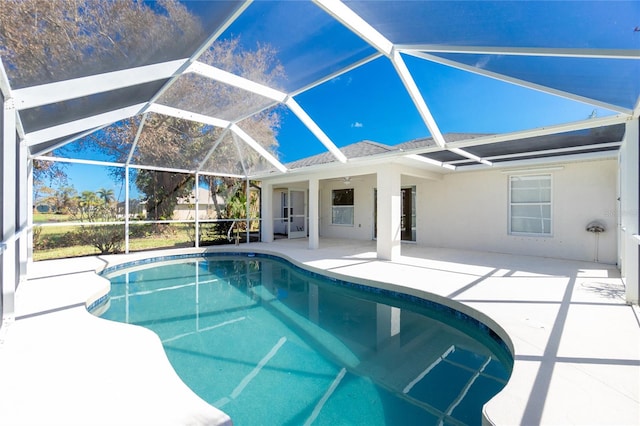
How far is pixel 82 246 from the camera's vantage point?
10.8 metres

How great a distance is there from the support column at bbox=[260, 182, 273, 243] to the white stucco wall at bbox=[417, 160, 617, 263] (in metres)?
6.10

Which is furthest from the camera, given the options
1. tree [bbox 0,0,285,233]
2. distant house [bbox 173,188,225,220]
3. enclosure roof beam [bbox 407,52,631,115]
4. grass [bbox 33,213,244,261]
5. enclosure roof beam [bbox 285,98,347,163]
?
distant house [bbox 173,188,225,220]

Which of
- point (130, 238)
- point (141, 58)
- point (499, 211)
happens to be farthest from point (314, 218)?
point (130, 238)

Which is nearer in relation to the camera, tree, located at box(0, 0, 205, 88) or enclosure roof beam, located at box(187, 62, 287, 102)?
tree, located at box(0, 0, 205, 88)

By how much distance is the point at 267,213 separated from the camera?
41.8 feet

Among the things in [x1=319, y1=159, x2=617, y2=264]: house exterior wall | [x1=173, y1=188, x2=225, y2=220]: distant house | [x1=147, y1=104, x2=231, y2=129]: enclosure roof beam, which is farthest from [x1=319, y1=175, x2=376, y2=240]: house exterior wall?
[x1=147, y1=104, x2=231, y2=129]: enclosure roof beam

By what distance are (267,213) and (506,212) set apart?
29.1ft

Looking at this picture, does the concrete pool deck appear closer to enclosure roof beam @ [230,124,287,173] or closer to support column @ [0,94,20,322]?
support column @ [0,94,20,322]

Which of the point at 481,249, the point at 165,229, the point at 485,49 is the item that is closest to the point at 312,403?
the point at 485,49

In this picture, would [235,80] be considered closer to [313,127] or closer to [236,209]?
[313,127]

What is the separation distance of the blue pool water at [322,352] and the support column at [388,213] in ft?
6.76

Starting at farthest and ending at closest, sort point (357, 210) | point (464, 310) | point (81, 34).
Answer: point (357, 210)
point (464, 310)
point (81, 34)

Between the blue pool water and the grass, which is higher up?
the grass

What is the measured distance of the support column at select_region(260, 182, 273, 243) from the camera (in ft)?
41.4
